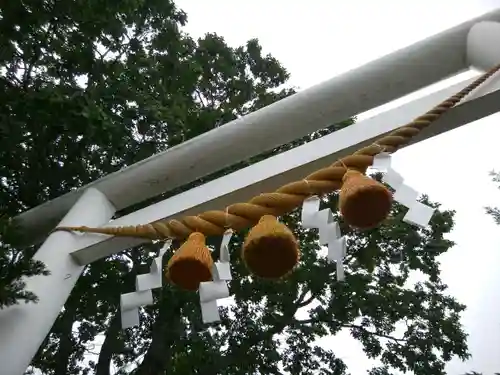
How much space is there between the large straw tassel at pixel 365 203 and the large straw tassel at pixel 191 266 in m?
0.28

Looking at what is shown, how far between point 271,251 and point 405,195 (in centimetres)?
23

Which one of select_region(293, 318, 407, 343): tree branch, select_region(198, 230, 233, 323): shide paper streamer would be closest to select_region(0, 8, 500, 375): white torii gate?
select_region(198, 230, 233, 323): shide paper streamer

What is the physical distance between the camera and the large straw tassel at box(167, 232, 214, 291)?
0.82 metres

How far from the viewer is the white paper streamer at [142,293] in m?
1.03

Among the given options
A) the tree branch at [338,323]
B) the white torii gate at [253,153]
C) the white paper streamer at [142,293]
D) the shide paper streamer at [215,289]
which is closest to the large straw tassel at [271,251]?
the shide paper streamer at [215,289]

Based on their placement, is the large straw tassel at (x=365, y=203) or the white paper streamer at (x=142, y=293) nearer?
the large straw tassel at (x=365, y=203)

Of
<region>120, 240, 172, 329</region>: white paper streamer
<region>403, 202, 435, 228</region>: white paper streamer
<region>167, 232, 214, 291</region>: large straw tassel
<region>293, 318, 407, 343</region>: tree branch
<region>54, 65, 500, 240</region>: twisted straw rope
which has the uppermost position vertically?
<region>54, 65, 500, 240</region>: twisted straw rope

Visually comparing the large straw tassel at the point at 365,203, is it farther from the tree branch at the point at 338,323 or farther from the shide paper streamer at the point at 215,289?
the tree branch at the point at 338,323

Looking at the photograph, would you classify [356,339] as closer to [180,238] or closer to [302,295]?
[302,295]

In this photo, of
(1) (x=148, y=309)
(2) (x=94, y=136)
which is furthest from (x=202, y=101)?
(2) (x=94, y=136)

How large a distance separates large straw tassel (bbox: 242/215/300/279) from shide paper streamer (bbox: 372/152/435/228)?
7.1 inches

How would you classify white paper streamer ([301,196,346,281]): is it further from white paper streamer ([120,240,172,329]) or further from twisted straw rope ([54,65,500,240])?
white paper streamer ([120,240,172,329])

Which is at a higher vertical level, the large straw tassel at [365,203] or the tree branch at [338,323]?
the large straw tassel at [365,203]

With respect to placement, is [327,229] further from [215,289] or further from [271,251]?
[215,289]
